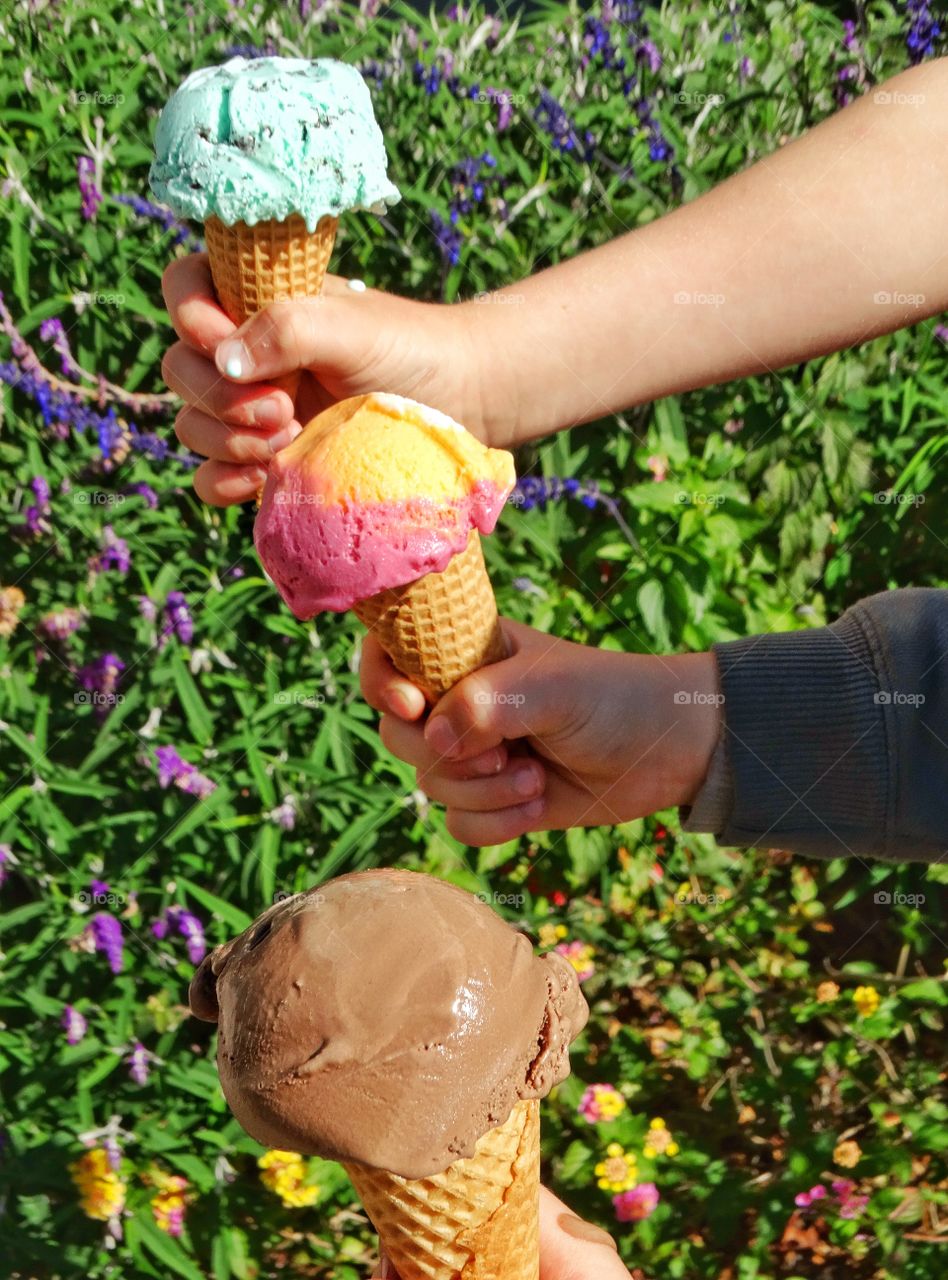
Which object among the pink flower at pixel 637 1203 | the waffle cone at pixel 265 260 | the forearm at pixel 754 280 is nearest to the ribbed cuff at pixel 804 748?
the forearm at pixel 754 280

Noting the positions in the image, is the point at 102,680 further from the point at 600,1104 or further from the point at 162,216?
the point at 600,1104

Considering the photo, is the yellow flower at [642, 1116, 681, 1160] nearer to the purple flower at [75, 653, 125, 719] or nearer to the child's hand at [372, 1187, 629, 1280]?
the child's hand at [372, 1187, 629, 1280]

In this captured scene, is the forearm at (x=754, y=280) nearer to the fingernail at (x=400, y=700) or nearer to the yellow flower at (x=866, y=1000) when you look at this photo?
the fingernail at (x=400, y=700)

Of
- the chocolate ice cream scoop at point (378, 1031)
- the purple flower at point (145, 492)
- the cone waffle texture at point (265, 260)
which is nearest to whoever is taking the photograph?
the chocolate ice cream scoop at point (378, 1031)

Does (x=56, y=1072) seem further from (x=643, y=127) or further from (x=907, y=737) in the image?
(x=643, y=127)

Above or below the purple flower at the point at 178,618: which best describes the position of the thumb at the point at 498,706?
above

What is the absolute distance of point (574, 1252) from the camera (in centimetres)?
161

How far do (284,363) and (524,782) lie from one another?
0.77 metres

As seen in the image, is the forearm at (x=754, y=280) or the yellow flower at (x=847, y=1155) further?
the yellow flower at (x=847, y=1155)

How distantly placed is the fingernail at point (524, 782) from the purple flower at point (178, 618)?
0.89 meters

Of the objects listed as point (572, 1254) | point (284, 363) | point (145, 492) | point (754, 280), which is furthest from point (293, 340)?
point (572, 1254)

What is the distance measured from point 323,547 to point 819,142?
1175 mm

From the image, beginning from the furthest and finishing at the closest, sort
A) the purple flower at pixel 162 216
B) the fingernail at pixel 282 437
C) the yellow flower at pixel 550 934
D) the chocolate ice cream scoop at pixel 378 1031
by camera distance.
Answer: the yellow flower at pixel 550 934 < the purple flower at pixel 162 216 < the fingernail at pixel 282 437 < the chocolate ice cream scoop at pixel 378 1031

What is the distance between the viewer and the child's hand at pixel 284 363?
1723 mm
